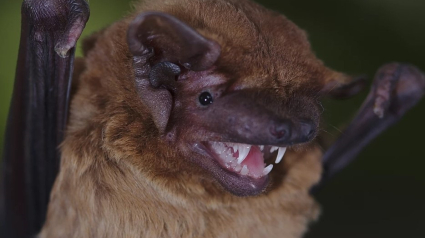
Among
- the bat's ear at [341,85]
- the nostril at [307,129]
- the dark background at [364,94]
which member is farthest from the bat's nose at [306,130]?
the dark background at [364,94]

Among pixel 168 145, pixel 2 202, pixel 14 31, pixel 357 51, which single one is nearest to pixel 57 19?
pixel 168 145

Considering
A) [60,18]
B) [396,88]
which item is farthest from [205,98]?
[396,88]

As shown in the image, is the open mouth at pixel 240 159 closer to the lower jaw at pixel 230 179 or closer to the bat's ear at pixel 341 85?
the lower jaw at pixel 230 179

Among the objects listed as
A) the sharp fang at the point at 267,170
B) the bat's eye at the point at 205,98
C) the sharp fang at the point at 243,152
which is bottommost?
the sharp fang at the point at 267,170

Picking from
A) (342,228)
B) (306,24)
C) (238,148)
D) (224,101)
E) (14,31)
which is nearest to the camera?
(224,101)

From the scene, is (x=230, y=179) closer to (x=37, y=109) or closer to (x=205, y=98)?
(x=205, y=98)

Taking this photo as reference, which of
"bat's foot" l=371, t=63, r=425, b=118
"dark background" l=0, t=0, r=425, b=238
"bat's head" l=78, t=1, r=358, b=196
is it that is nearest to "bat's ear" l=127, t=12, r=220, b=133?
"bat's head" l=78, t=1, r=358, b=196

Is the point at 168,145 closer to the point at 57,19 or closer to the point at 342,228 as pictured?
the point at 57,19
